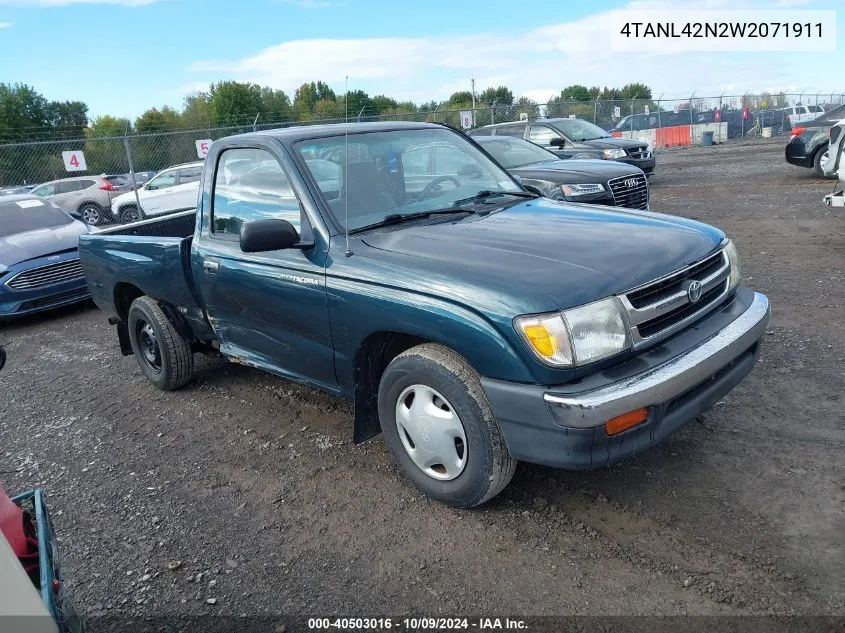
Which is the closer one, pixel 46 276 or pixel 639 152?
pixel 46 276

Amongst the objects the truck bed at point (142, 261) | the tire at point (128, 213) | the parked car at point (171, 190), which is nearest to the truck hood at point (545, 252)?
the truck bed at point (142, 261)

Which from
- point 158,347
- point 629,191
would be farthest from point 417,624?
point 629,191

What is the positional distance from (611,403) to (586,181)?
266 inches

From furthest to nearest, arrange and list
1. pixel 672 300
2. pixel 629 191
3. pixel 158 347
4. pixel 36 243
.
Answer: pixel 629 191 → pixel 36 243 → pixel 158 347 → pixel 672 300

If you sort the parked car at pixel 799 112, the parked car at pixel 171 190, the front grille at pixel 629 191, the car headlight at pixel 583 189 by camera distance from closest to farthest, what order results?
the car headlight at pixel 583 189 → the front grille at pixel 629 191 → the parked car at pixel 171 190 → the parked car at pixel 799 112

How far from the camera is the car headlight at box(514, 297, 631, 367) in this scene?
2752 millimetres

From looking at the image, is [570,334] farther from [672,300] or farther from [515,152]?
[515,152]

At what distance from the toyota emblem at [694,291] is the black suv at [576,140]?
10768mm

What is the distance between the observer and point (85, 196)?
20.3 m

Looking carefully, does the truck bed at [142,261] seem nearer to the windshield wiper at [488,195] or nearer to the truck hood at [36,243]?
the windshield wiper at [488,195]

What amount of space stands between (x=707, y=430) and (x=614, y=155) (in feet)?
36.0

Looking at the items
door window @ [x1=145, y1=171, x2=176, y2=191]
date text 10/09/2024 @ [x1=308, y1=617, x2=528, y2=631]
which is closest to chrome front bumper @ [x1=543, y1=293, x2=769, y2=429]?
date text 10/09/2024 @ [x1=308, y1=617, x2=528, y2=631]

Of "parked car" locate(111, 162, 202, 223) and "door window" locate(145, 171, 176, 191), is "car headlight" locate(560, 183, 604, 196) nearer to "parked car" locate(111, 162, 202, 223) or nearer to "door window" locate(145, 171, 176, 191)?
"parked car" locate(111, 162, 202, 223)

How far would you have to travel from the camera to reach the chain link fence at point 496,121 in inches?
655
